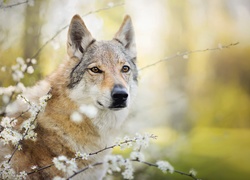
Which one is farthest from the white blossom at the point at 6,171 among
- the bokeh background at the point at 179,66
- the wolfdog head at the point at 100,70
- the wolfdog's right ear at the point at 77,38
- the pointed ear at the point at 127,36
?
the bokeh background at the point at 179,66

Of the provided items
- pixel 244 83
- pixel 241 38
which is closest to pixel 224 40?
pixel 241 38

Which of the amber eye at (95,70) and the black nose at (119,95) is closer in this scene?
the black nose at (119,95)

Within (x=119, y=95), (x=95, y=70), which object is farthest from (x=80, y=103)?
(x=119, y=95)

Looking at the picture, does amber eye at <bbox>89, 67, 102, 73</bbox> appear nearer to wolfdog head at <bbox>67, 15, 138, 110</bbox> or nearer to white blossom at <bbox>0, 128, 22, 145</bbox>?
wolfdog head at <bbox>67, 15, 138, 110</bbox>

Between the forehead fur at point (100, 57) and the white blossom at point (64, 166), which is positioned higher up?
the forehead fur at point (100, 57)

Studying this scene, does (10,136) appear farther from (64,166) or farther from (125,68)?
(125,68)

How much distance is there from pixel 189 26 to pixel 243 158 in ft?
9.32

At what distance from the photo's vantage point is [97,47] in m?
3.66

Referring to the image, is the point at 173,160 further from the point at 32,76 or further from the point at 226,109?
the point at 32,76

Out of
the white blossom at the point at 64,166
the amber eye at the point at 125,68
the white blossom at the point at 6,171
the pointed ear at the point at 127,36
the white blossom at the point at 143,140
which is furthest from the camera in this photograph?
the pointed ear at the point at 127,36

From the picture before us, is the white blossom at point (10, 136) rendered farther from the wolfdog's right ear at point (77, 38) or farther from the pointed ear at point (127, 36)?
the pointed ear at point (127, 36)

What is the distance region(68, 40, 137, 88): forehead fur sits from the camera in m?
3.49

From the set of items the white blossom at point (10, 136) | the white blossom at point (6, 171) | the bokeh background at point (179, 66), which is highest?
the bokeh background at point (179, 66)

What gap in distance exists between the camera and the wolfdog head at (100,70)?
325 centimetres
